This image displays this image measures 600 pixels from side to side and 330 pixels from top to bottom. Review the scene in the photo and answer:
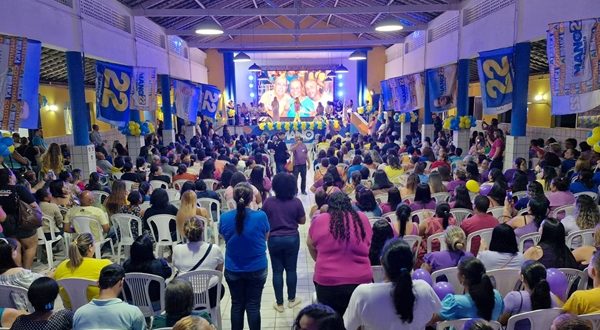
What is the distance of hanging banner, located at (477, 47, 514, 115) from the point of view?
8789 mm

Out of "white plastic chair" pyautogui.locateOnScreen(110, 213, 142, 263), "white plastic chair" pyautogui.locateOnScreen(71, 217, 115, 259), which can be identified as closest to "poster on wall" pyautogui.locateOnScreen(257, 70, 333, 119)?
"white plastic chair" pyautogui.locateOnScreen(110, 213, 142, 263)

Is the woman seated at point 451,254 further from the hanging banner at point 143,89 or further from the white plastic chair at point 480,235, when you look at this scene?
the hanging banner at point 143,89

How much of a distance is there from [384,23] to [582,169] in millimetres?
3968

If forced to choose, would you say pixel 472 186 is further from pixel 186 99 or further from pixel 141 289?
pixel 186 99

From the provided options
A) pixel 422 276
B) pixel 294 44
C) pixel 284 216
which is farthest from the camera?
pixel 294 44

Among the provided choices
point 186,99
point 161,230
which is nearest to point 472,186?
point 161,230

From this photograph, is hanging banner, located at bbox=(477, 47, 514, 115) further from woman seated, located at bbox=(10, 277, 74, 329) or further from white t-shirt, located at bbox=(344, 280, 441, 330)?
woman seated, located at bbox=(10, 277, 74, 329)

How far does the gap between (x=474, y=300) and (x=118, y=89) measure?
29.0 feet

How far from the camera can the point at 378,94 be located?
21.8 meters

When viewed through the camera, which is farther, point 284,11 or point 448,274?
point 284,11

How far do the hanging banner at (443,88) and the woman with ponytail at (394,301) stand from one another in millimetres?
10461

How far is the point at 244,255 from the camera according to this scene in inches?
145

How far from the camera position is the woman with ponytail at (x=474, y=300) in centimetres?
285

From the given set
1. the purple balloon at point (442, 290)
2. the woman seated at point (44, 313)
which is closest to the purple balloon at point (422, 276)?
the purple balloon at point (442, 290)
